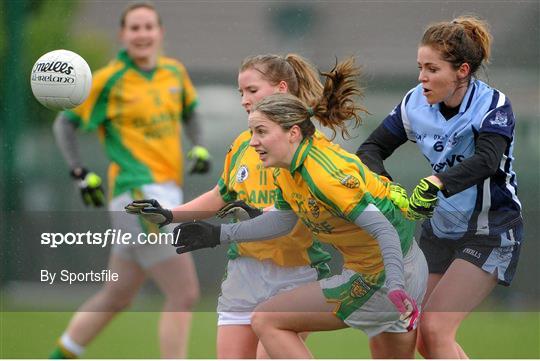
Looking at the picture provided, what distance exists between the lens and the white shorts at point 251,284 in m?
4.43

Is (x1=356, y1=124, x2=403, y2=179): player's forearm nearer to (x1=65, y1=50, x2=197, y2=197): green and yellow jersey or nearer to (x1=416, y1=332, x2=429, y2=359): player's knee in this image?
(x1=416, y1=332, x2=429, y2=359): player's knee

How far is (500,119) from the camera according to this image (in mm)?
4234

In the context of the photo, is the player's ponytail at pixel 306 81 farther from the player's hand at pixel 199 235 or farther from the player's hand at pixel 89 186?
the player's hand at pixel 89 186

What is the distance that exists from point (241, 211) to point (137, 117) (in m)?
1.25

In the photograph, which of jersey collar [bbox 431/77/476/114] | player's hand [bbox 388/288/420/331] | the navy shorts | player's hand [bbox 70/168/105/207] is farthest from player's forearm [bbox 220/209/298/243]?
player's hand [bbox 70/168/105/207]

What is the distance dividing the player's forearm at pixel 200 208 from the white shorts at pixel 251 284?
0.79ft

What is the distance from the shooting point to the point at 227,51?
5.09 metres

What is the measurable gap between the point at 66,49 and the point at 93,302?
123 centimetres

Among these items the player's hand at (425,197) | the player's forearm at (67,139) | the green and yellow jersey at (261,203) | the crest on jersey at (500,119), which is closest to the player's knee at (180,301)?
the player's forearm at (67,139)

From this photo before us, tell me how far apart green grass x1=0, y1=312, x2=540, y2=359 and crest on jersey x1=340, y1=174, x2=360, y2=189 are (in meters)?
1.51

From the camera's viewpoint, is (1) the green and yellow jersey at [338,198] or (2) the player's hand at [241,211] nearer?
(1) the green and yellow jersey at [338,198]

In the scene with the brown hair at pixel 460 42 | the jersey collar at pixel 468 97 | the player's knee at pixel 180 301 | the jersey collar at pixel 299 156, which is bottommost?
the player's knee at pixel 180 301

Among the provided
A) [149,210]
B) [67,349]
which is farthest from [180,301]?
[149,210]

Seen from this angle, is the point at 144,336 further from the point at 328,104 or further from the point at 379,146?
the point at 328,104
